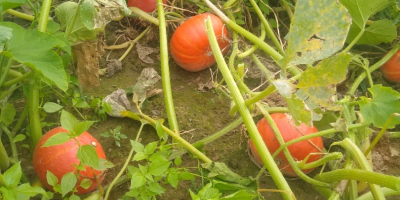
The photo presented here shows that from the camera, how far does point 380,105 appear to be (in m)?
1.31

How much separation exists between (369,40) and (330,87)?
1.20m

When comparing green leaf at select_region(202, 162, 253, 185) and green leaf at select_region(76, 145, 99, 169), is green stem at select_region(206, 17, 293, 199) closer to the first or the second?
green leaf at select_region(202, 162, 253, 185)

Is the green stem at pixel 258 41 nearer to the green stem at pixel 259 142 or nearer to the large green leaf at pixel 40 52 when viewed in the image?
the green stem at pixel 259 142

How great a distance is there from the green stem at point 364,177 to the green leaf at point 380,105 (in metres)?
0.20

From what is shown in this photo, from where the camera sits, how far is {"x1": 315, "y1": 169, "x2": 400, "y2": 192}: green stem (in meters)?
1.07

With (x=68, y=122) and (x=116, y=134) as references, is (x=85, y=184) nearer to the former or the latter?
(x=68, y=122)

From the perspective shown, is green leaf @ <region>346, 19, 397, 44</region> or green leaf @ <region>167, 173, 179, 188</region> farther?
green leaf @ <region>346, 19, 397, 44</region>

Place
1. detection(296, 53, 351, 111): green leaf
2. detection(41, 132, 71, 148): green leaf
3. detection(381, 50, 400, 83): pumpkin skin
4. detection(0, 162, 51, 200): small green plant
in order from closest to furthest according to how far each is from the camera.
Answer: detection(296, 53, 351, 111): green leaf, detection(0, 162, 51, 200): small green plant, detection(41, 132, 71, 148): green leaf, detection(381, 50, 400, 83): pumpkin skin

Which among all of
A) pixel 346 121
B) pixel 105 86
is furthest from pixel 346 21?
pixel 105 86

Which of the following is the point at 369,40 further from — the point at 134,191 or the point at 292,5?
the point at 134,191

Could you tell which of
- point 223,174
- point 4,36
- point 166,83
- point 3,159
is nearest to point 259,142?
point 223,174

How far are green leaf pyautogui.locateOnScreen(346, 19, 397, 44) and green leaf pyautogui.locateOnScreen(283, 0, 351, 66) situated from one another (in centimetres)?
102

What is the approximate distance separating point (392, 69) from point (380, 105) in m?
0.88

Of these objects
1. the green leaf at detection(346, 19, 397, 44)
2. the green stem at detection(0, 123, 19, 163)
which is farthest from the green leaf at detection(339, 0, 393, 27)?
the green stem at detection(0, 123, 19, 163)
